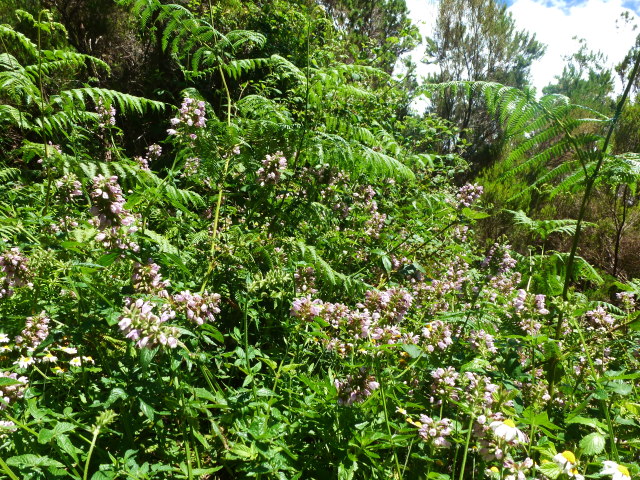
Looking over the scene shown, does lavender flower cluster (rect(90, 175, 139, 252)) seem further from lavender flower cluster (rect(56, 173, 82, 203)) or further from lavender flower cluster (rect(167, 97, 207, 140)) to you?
lavender flower cluster (rect(167, 97, 207, 140))

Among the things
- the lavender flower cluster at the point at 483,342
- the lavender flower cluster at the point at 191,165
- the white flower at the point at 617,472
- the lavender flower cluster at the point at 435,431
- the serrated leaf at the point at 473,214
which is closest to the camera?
the white flower at the point at 617,472

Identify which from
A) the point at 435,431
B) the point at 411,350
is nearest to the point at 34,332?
the point at 411,350

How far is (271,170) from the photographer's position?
8.12 feet

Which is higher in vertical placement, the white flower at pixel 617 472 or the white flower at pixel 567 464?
the white flower at pixel 617 472

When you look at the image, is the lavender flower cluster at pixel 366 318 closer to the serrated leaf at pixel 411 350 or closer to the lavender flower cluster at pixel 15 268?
the serrated leaf at pixel 411 350

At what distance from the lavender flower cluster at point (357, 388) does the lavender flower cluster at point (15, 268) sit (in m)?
1.42

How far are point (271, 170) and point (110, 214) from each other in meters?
1.06

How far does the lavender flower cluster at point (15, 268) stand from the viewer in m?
1.76

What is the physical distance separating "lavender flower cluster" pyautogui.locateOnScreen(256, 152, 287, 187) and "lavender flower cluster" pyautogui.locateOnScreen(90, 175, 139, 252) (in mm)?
949

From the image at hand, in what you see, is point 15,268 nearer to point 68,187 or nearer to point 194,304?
point 68,187

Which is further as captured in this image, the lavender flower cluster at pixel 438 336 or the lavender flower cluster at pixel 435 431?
the lavender flower cluster at pixel 438 336

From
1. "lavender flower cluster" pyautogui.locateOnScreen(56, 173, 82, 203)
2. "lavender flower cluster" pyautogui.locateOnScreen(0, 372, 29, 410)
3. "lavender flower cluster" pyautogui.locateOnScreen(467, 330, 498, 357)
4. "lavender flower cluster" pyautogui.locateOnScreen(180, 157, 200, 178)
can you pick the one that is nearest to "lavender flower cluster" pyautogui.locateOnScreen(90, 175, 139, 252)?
"lavender flower cluster" pyautogui.locateOnScreen(56, 173, 82, 203)

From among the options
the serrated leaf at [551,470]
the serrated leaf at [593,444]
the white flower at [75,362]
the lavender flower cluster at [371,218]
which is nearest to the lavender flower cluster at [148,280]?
the white flower at [75,362]

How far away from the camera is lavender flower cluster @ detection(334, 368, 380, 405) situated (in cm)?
160
